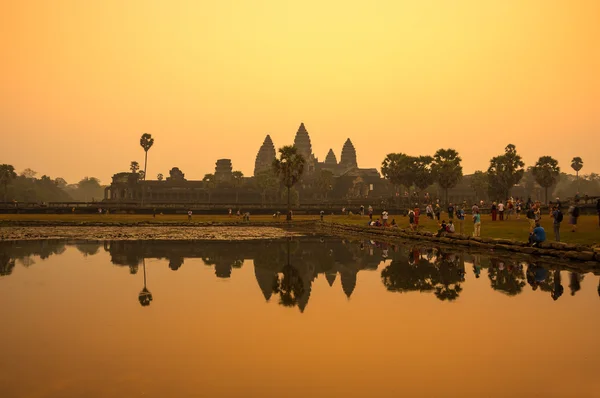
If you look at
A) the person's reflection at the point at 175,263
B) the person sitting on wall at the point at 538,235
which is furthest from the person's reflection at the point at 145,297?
the person sitting on wall at the point at 538,235

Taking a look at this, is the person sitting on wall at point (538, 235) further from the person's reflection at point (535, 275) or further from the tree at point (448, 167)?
the tree at point (448, 167)

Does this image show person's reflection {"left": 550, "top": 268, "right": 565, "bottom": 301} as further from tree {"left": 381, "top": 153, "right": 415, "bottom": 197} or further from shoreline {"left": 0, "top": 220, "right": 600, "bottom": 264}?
tree {"left": 381, "top": 153, "right": 415, "bottom": 197}

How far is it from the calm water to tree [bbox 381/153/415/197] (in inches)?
3532

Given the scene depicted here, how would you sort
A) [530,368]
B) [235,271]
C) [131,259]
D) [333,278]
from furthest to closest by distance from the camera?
[131,259] → [235,271] → [333,278] → [530,368]

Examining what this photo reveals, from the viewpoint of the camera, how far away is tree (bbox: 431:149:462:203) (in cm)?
9706

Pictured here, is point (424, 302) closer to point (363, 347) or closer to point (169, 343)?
point (363, 347)

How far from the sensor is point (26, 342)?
9.72 meters

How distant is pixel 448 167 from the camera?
318 feet

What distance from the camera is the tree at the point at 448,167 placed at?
9706cm

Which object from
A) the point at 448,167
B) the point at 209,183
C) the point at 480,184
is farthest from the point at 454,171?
the point at 209,183

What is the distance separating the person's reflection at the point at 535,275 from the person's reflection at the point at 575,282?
2.51 feet

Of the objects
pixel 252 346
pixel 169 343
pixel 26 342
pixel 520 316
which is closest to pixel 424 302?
pixel 520 316

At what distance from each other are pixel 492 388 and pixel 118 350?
5746 millimetres

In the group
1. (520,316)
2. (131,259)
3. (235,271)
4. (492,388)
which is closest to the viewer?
(492,388)
